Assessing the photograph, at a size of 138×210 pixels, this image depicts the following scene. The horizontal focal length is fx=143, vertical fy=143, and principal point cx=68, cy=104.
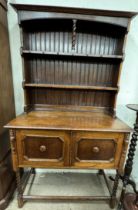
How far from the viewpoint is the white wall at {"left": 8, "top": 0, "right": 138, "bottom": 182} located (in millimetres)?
1558

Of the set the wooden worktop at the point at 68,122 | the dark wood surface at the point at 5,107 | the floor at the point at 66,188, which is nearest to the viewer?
the wooden worktop at the point at 68,122

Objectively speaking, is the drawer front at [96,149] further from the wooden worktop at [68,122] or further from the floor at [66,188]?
the floor at [66,188]

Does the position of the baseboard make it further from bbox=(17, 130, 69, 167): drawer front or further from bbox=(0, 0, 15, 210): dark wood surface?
bbox=(17, 130, 69, 167): drawer front

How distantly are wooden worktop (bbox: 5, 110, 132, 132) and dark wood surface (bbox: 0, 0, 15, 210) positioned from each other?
0.23 m

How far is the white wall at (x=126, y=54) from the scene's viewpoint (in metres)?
1.56

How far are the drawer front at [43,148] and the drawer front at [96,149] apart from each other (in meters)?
0.10

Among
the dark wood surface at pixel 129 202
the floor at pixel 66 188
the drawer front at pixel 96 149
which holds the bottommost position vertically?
the floor at pixel 66 188

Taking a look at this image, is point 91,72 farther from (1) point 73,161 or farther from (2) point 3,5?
(2) point 3,5

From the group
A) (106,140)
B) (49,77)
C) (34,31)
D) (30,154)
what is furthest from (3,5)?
(106,140)

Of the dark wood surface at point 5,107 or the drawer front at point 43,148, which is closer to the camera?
the drawer front at point 43,148

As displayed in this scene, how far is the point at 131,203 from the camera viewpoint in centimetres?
157

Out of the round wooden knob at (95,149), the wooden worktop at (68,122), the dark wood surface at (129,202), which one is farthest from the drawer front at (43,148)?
the dark wood surface at (129,202)

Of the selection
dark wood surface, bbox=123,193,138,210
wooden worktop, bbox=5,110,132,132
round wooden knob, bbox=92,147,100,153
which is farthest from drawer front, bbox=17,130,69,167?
dark wood surface, bbox=123,193,138,210

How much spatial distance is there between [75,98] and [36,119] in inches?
22.2
